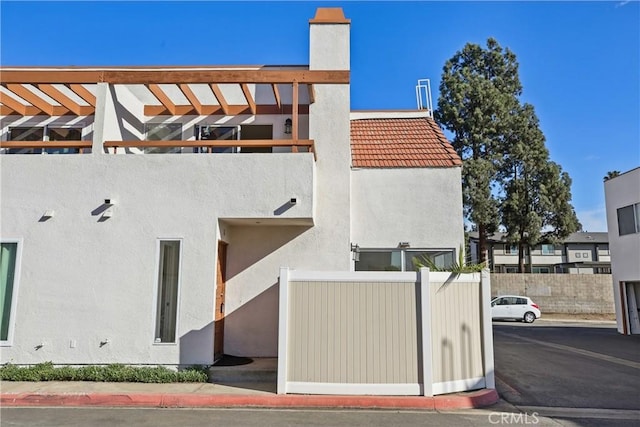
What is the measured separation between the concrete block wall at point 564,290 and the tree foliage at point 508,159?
250 cm

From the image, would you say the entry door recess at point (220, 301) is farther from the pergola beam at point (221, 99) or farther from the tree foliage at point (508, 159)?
the tree foliage at point (508, 159)

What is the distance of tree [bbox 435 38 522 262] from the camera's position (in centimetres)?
2712

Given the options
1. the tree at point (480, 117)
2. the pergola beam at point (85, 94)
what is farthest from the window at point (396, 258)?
the tree at point (480, 117)

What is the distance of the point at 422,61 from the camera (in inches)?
644

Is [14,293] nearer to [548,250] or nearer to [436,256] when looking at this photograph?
[436,256]

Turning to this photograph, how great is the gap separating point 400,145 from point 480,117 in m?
18.5

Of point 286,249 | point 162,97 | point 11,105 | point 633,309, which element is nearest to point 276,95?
point 162,97

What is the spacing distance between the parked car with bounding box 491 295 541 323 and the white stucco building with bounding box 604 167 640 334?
555 centimetres

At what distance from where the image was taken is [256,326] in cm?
967

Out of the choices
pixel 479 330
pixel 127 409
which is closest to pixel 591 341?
pixel 479 330

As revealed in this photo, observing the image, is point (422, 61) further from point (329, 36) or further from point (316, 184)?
point (316, 184)

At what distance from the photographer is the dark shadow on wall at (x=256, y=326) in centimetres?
955

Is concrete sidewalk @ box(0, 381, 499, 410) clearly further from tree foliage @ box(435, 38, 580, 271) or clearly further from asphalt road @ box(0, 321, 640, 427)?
tree foliage @ box(435, 38, 580, 271)

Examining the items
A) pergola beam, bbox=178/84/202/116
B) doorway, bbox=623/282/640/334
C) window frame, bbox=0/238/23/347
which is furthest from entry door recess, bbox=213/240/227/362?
doorway, bbox=623/282/640/334
